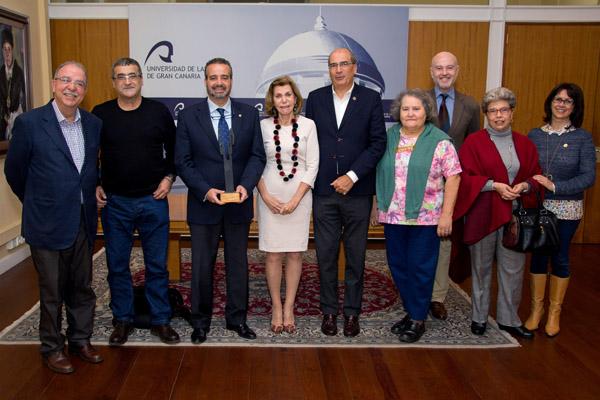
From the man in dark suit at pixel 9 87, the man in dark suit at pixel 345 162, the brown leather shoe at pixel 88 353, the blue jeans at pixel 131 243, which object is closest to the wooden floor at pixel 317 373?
the brown leather shoe at pixel 88 353

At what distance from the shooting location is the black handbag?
324cm

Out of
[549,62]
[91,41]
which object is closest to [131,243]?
[91,41]

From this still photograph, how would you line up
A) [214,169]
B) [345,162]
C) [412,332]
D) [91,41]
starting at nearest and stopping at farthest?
[214,169]
[345,162]
[412,332]
[91,41]

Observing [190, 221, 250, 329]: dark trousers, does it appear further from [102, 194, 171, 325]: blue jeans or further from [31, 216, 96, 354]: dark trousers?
[31, 216, 96, 354]: dark trousers

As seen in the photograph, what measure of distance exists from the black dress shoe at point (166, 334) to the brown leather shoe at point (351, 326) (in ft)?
3.42

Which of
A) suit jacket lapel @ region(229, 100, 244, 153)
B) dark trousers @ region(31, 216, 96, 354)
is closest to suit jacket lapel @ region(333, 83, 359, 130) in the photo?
suit jacket lapel @ region(229, 100, 244, 153)

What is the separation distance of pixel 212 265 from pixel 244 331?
462 millimetres

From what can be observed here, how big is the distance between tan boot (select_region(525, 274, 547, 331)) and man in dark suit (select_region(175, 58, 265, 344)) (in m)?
1.86

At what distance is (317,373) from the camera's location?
2.99m

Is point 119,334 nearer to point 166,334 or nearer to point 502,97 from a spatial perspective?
point 166,334

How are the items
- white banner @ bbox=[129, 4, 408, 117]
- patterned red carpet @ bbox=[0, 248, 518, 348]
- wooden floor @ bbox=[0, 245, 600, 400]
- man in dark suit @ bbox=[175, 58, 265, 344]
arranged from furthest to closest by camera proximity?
white banner @ bbox=[129, 4, 408, 117]
patterned red carpet @ bbox=[0, 248, 518, 348]
man in dark suit @ bbox=[175, 58, 265, 344]
wooden floor @ bbox=[0, 245, 600, 400]

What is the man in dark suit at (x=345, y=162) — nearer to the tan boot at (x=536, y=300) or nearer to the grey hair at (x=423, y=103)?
the grey hair at (x=423, y=103)

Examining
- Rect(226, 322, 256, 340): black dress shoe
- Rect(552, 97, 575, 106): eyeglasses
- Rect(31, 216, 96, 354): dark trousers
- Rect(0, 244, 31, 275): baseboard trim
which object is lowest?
Rect(226, 322, 256, 340): black dress shoe

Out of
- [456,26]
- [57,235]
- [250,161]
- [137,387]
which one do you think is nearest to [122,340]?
[137,387]
